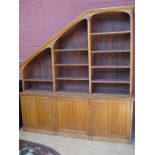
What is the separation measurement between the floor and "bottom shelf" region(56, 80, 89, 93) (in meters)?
0.85

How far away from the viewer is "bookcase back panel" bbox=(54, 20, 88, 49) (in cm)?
324

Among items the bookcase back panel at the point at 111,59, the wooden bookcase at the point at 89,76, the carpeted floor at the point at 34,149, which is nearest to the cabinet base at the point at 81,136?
the wooden bookcase at the point at 89,76

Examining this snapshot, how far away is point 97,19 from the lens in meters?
3.14

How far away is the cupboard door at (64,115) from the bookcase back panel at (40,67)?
654mm

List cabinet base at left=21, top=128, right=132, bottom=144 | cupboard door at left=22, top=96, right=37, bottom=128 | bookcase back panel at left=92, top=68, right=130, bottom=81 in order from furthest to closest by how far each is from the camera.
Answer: cupboard door at left=22, top=96, right=37, bottom=128 → bookcase back panel at left=92, top=68, right=130, bottom=81 → cabinet base at left=21, top=128, right=132, bottom=144

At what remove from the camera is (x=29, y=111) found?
3393 mm

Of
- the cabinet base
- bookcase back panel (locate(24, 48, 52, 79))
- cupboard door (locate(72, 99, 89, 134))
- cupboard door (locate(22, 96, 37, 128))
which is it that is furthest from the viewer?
bookcase back panel (locate(24, 48, 52, 79))

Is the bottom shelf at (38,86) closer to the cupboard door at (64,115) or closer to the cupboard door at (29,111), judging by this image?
the cupboard door at (29,111)

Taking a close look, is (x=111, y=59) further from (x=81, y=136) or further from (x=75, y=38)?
(x=81, y=136)

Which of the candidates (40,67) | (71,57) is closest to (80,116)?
(71,57)

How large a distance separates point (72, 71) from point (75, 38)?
0.61m

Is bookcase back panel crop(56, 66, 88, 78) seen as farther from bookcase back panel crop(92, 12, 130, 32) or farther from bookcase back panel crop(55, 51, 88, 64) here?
bookcase back panel crop(92, 12, 130, 32)

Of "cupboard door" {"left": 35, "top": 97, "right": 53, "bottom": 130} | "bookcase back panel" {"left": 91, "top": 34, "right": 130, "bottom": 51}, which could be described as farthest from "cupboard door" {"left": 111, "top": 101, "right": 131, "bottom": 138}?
"cupboard door" {"left": 35, "top": 97, "right": 53, "bottom": 130}
